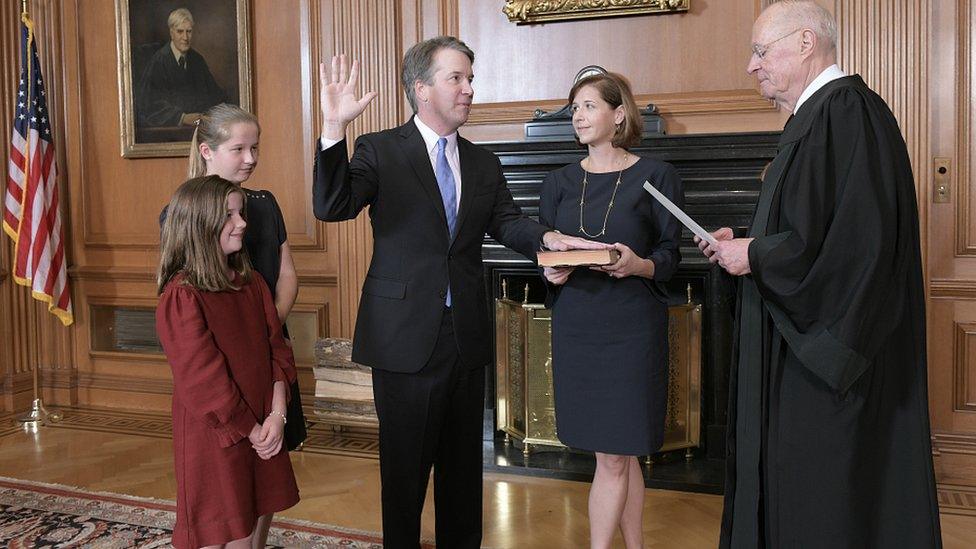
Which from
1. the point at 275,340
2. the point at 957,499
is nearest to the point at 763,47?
the point at 275,340

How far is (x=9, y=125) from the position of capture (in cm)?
631

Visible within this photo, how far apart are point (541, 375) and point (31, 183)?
390 centimetres

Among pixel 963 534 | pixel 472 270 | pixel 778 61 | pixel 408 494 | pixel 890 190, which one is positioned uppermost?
pixel 778 61

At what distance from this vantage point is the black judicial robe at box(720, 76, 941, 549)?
217 cm

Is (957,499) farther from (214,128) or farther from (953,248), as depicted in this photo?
(214,128)

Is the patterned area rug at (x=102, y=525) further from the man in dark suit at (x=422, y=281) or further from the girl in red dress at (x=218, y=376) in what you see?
the girl in red dress at (x=218, y=376)

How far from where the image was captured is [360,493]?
4383 millimetres

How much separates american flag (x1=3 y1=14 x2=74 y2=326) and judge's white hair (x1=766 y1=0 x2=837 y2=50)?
536 cm

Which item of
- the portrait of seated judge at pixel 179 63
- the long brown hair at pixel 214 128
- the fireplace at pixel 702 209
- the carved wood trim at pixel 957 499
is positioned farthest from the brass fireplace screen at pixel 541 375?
the portrait of seated judge at pixel 179 63

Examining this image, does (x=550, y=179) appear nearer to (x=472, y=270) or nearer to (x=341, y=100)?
(x=472, y=270)

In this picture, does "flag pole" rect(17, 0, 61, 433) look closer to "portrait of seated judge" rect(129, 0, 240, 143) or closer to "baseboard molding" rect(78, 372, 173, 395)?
"baseboard molding" rect(78, 372, 173, 395)

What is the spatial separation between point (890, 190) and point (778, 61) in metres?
0.51

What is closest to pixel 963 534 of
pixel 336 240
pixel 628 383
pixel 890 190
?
pixel 628 383

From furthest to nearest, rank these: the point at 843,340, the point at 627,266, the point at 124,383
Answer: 1. the point at 124,383
2. the point at 627,266
3. the point at 843,340
